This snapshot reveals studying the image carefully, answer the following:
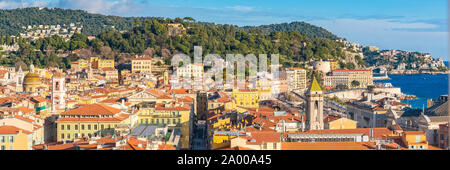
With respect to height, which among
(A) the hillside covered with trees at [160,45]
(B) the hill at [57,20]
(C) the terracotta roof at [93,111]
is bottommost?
(C) the terracotta roof at [93,111]

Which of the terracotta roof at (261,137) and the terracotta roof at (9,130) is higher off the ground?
the terracotta roof at (9,130)

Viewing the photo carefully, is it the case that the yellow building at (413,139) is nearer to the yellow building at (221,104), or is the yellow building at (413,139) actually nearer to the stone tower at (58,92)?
the yellow building at (221,104)

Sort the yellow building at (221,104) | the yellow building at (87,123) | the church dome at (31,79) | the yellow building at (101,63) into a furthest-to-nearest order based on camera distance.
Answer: the yellow building at (101,63) < the church dome at (31,79) < the yellow building at (221,104) < the yellow building at (87,123)

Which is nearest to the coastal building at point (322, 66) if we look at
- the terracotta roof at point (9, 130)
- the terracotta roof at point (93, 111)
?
the terracotta roof at point (93, 111)

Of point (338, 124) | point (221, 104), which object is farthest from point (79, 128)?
point (221, 104)

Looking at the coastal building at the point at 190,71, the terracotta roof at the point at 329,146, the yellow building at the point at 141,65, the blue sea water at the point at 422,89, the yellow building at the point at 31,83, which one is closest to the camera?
the terracotta roof at the point at 329,146

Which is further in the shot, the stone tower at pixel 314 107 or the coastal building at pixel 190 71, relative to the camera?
the coastal building at pixel 190 71

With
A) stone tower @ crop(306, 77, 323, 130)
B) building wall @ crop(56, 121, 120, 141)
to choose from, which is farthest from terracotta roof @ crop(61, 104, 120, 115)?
stone tower @ crop(306, 77, 323, 130)
